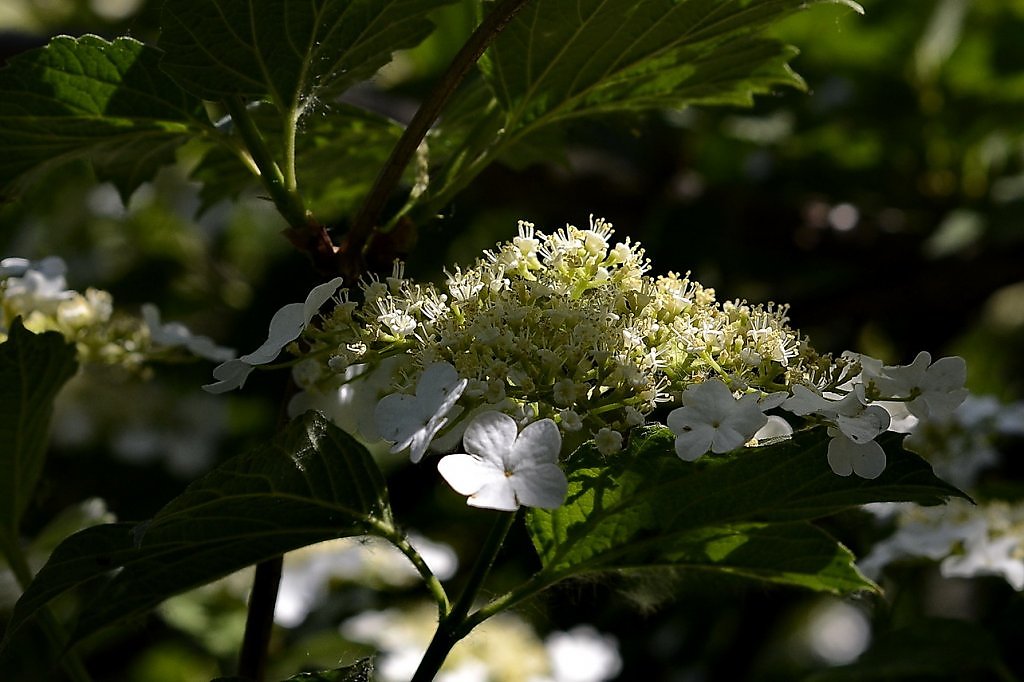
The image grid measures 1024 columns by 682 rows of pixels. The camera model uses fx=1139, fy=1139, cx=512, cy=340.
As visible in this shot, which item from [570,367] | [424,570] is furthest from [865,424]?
[424,570]

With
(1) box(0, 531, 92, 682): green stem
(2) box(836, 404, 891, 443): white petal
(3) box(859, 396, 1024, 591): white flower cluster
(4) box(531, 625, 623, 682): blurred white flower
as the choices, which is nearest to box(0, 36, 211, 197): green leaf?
(1) box(0, 531, 92, 682): green stem

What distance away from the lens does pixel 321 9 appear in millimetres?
700

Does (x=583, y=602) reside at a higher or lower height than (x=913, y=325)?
lower

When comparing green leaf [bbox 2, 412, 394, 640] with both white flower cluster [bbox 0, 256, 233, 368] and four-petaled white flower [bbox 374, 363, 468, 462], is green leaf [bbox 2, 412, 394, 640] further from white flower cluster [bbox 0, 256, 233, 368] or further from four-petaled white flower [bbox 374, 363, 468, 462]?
white flower cluster [bbox 0, 256, 233, 368]

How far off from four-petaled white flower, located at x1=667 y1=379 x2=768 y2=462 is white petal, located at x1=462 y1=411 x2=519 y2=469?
86mm

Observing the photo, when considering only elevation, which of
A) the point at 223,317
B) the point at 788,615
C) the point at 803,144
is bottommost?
the point at 788,615

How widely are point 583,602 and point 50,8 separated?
1.78 m

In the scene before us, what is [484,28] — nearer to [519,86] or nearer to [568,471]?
[519,86]

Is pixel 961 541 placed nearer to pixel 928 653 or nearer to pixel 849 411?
pixel 928 653

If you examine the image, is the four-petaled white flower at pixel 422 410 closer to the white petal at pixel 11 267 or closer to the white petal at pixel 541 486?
the white petal at pixel 541 486

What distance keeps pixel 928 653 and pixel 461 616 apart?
0.52 meters

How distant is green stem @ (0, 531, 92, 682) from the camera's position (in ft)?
2.54

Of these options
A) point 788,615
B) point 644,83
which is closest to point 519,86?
point 644,83

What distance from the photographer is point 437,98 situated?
2.31 ft
